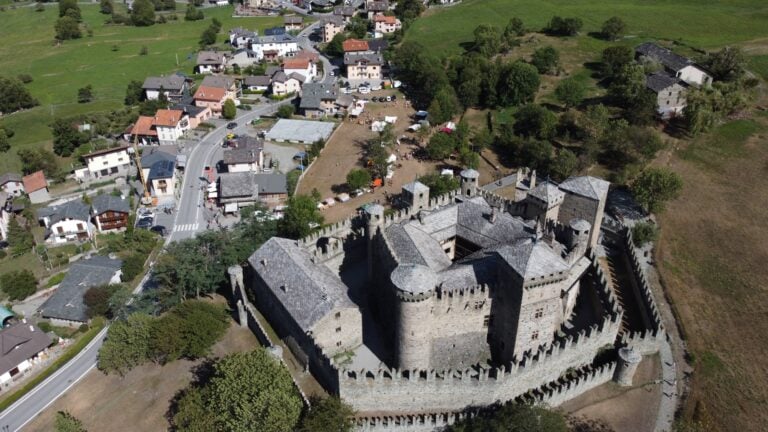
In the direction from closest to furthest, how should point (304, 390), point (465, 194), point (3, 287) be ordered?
point (304, 390), point (465, 194), point (3, 287)

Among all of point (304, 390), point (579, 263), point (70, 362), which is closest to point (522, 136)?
point (579, 263)

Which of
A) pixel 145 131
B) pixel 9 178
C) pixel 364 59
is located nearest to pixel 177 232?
pixel 9 178

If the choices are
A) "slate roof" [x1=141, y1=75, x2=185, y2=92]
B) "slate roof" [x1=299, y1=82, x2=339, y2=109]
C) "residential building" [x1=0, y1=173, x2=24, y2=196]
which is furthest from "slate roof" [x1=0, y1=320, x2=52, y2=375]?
"slate roof" [x1=141, y1=75, x2=185, y2=92]

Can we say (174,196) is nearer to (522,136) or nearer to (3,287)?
(3,287)

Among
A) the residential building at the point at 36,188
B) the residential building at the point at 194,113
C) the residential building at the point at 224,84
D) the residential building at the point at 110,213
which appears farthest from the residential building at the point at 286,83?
the residential building at the point at 110,213

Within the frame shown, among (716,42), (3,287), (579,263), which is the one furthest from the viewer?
(716,42)

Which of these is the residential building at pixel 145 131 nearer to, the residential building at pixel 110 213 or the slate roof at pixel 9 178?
the slate roof at pixel 9 178

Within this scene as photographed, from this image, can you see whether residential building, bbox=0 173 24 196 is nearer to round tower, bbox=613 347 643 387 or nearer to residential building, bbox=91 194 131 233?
residential building, bbox=91 194 131 233
